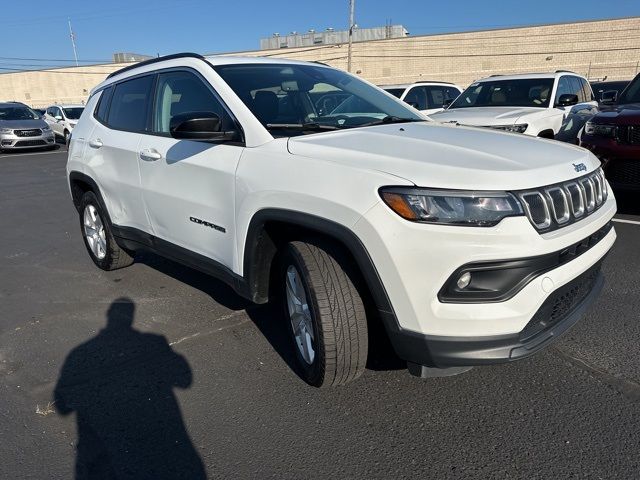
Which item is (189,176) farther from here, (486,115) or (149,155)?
(486,115)

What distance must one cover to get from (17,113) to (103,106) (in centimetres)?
1580

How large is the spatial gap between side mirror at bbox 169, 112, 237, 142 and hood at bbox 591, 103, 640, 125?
4754 millimetres

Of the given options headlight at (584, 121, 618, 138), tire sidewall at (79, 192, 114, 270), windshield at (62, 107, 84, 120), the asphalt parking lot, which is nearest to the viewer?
the asphalt parking lot

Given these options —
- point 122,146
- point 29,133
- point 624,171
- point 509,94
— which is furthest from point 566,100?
point 29,133

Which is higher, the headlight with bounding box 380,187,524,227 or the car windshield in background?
the car windshield in background

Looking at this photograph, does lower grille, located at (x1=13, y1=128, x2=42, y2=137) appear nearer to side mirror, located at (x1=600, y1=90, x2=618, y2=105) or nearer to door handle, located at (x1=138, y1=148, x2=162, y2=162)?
door handle, located at (x1=138, y1=148, x2=162, y2=162)

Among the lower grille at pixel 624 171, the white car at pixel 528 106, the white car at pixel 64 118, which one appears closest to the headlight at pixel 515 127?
the white car at pixel 528 106

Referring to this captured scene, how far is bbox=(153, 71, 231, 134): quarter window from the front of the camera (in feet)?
10.2

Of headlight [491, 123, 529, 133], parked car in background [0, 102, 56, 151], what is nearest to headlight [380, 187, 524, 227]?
headlight [491, 123, 529, 133]

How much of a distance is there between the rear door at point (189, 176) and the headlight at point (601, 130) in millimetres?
4716

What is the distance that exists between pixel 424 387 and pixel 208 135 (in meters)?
1.87

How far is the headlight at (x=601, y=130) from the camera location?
559 centimetres

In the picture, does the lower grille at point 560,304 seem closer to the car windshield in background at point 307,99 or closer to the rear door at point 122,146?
the car windshield in background at point 307,99

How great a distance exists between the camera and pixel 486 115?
7.32 meters
